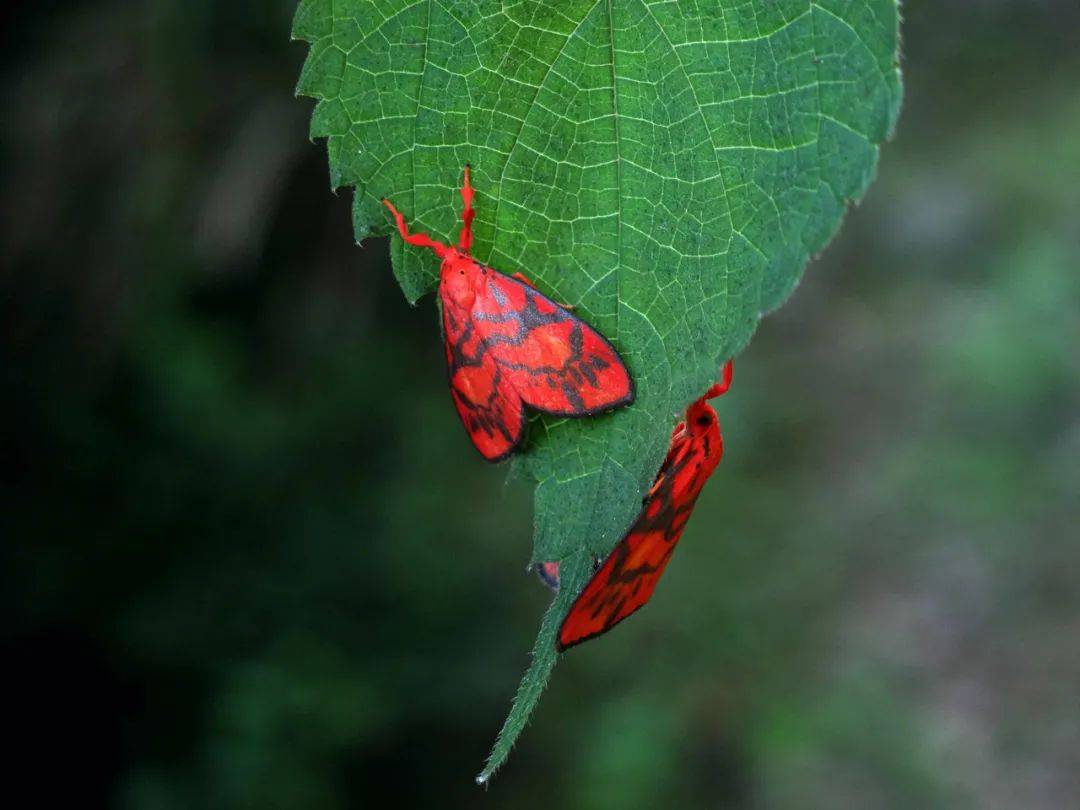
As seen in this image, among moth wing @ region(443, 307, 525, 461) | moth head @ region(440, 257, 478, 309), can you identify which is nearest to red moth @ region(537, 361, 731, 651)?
moth wing @ region(443, 307, 525, 461)

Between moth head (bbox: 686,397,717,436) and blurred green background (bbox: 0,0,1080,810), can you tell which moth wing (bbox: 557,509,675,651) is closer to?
moth head (bbox: 686,397,717,436)

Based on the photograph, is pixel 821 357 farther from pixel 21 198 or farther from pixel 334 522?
pixel 21 198

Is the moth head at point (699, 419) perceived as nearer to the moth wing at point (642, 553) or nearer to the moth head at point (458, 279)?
the moth wing at point (642, 553)

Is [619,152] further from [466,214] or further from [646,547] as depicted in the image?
[646,547]

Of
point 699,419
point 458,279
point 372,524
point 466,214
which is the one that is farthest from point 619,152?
point 372,524

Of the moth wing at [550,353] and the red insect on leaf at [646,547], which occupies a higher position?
the moth wing at [550,353]

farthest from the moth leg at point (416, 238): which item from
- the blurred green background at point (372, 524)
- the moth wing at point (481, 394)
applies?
the blurred green background at point (372, 524)
